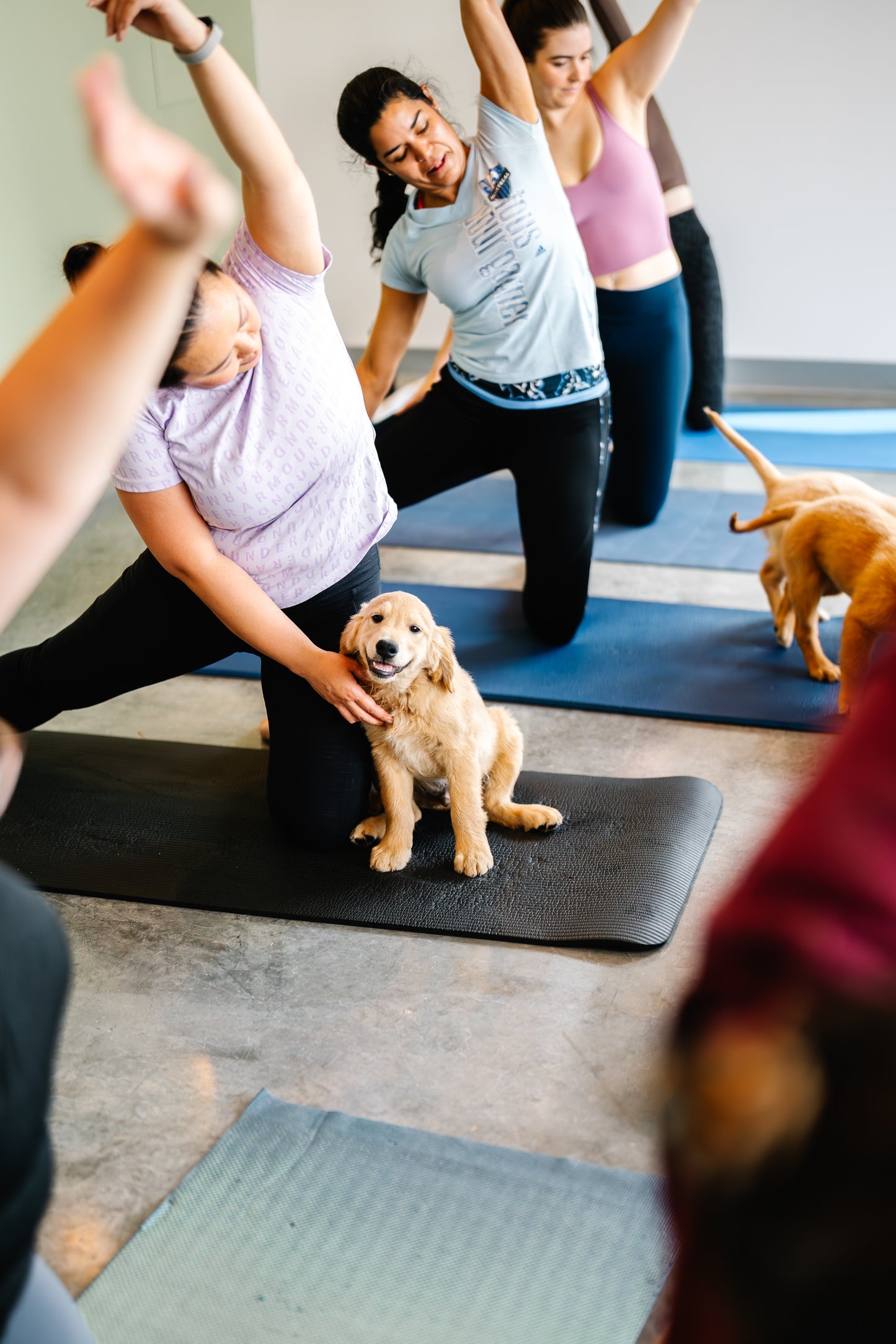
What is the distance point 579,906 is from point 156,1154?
96 cm

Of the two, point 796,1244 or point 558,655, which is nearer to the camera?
point 796,1244

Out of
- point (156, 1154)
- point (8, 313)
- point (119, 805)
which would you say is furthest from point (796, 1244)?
point (8, 313)

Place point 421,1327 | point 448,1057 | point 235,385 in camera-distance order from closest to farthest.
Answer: point 421,1327, point 448,1057, point 235,385

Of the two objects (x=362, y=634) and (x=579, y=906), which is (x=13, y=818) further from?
(x=579, y=906)

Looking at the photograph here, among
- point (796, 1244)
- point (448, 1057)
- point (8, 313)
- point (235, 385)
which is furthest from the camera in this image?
point (8, 313)

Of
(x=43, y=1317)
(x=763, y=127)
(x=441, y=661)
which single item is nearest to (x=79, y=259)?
(x=441, y=661)

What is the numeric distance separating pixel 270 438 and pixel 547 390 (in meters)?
1.33

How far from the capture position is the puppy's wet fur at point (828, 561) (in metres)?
2.89

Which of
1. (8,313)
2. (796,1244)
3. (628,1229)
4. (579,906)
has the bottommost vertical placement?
(579,906)

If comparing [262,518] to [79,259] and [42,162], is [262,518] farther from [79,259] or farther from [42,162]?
[42,162]

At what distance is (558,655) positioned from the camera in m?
3.57

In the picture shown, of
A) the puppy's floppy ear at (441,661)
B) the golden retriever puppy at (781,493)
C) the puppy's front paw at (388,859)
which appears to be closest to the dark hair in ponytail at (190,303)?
the puppy's floppy ear at (441,661)

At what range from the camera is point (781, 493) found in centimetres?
347

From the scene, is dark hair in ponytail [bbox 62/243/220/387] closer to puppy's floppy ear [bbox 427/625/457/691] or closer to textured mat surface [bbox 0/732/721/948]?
puppy's floppy ear [bbox 427/625/457/691]
